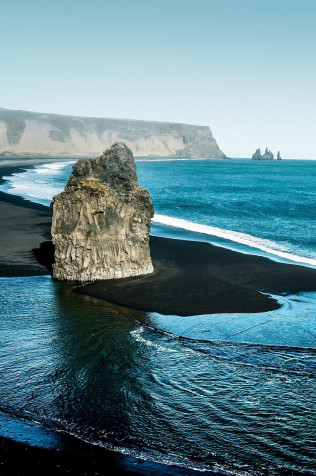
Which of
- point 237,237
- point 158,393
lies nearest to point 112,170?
point 158,393

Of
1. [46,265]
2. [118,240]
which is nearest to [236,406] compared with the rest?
[118,240]

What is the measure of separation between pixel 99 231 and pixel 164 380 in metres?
10.5

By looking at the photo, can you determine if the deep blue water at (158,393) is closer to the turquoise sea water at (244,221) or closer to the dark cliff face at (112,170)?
the dark cliff face at (112,170)

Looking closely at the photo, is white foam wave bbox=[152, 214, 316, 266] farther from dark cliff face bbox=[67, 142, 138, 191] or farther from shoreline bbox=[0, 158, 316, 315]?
dark cliff face bbox=[67, 142, 138, 191]

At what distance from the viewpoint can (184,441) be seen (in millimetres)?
8156

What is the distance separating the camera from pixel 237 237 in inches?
1321

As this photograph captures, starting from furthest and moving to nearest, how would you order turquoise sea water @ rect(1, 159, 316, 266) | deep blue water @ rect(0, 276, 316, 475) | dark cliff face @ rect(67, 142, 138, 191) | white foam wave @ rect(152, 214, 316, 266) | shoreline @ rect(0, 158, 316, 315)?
turquoise sea water @ rect(1, 159, 316, 266)
white foam wave @ rect(152, 214, 316, 266)
dark cliff face @ rect(67, 142, 138, 191)
shoreline @ rect(0, 158, 316, 315)
deep blue water @ rect(0, 276, 316, 475)

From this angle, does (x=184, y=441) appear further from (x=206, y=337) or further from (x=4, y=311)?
(x=4, y=311)

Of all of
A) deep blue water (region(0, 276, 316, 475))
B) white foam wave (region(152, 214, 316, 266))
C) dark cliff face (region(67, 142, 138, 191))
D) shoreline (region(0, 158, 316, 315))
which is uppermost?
dark cliff face (region(67, 142, 138, 191))

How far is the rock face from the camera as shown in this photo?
1947 centimetres

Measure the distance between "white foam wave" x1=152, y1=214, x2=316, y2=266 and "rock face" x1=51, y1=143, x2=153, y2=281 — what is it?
10654 mm

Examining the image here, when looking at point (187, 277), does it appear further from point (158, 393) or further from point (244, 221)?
point (244, 221)

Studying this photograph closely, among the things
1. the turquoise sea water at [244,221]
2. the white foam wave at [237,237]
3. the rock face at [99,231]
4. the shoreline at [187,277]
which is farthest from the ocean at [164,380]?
the turquoise sea water at [244,221]

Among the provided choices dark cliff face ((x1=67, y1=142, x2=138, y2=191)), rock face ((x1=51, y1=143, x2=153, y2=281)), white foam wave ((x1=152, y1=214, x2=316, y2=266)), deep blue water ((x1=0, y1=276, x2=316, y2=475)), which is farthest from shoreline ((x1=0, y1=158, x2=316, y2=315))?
dark cliff face ((x1=67, y1=142, x2=138, y2=191))
